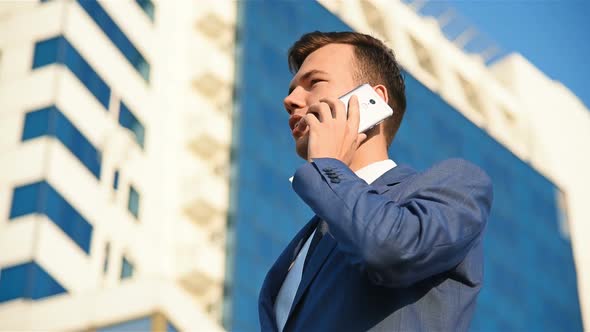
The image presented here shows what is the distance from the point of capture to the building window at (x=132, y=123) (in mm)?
31991

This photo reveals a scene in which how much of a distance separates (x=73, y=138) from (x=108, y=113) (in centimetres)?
181

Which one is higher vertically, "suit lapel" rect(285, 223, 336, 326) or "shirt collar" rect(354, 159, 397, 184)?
"shirt collar" rect(354, 159, 397, 184)

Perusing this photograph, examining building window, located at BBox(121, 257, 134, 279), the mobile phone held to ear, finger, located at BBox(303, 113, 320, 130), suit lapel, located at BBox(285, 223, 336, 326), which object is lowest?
suit lapel, located at BBox(285, 223, 336, 326)

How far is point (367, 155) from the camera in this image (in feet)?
11.4

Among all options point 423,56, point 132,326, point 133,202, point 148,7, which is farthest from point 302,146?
point 423,56

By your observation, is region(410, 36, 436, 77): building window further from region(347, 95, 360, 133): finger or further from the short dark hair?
region(347, 95, 360, 133): finger

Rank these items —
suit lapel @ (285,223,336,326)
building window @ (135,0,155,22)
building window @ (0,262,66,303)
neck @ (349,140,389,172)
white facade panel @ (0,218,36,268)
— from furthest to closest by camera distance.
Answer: building window @ (135,0,155,22), white facade panel @ (0,218,36,268), building window @ (0,262,66,303), neck @ (349,140,389,172), suit lapel @ (285,223,336,326)

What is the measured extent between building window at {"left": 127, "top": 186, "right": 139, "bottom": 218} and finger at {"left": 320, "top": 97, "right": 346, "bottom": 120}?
28.4 metres

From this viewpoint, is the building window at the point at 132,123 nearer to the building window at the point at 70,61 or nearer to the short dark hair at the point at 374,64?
the building window at the point at 70,61

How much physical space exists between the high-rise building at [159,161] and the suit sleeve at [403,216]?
73.5ft

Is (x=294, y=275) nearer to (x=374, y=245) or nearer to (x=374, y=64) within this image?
(x=374, y=245)

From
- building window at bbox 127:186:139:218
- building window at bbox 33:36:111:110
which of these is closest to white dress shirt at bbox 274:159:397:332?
building window at bbox 33:36:111:110

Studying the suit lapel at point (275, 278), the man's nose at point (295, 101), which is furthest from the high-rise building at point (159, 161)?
the suit lapel at point (275, 278)

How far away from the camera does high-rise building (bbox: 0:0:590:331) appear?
27.4 metres
